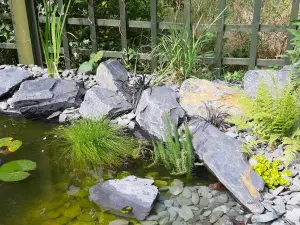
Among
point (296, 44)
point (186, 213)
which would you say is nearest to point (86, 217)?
point (186, 213)

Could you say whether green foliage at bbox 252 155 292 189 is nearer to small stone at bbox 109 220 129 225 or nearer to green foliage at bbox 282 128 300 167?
green foliage at bbox 282 128 300 167

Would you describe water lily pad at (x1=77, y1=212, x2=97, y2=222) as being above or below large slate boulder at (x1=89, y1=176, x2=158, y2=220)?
below

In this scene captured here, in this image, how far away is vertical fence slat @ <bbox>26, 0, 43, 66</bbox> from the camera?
4.51m

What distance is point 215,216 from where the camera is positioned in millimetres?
2488

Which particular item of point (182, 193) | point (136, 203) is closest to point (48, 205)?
point (136, 203)

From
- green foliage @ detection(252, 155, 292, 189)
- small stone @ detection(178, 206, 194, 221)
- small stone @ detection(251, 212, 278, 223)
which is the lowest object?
small stone @ detection(178, 206, 194, 221)

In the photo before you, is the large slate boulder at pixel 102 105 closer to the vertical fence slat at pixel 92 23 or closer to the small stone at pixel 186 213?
the vertical fence slat at pixel 92 23

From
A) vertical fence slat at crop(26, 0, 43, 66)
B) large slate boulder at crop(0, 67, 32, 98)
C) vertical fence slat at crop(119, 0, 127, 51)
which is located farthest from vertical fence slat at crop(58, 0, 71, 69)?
vertical fence slat at crop(119, 0, 127, 51)

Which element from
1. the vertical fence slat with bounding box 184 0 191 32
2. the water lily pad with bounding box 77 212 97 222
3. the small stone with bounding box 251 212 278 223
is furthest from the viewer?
the vertical fence slat with bounding box 184 0 191 32

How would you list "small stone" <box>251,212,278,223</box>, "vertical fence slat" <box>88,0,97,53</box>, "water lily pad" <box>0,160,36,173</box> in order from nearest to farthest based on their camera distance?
"small stone" <box>251,212,278,223</box>
"water lily pad" <box>0,160,36,173</box>
"vertical fence slat" <box>88,0,97,53</box>

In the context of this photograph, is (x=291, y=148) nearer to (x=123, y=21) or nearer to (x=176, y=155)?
(x=176, y=155)

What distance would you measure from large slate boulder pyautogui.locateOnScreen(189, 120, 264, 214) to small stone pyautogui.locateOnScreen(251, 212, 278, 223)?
45 mm

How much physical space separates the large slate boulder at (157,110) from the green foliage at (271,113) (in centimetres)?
53

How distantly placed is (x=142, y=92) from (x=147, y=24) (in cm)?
90
